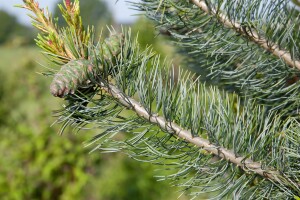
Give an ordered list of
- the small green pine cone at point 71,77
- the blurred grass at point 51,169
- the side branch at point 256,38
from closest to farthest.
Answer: the small green pine cone at point 71,77 < the side branch at point 256,38 < the blurred grass at point 51,169

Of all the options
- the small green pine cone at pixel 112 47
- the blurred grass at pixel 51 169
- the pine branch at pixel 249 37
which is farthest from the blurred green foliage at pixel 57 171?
the small green pine cone at pixel 112 47

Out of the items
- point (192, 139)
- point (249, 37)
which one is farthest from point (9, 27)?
point (192, 139)

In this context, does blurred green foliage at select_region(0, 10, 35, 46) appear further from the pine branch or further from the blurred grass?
the pine branch

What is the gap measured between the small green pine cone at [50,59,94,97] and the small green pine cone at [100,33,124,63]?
0.06m

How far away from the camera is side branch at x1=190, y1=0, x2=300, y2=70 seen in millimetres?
1065

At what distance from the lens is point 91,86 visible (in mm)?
919

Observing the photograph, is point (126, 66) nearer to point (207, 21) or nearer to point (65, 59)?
point (65, 59)

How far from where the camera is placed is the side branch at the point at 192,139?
915 millimetres

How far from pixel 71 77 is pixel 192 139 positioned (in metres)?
0.27

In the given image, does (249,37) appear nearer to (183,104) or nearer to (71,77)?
(183,104)

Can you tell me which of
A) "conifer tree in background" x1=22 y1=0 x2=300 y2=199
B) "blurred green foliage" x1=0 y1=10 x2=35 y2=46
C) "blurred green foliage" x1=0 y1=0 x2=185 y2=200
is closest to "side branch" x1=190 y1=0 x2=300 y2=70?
"conifer tree in background" x1=22 y1=0 x2=300 y2=199

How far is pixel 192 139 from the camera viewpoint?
3.11 feet

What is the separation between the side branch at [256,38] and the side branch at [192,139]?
0.27 m

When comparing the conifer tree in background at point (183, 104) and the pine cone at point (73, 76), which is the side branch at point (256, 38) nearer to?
the conifer tree in background at point (183, 104)
